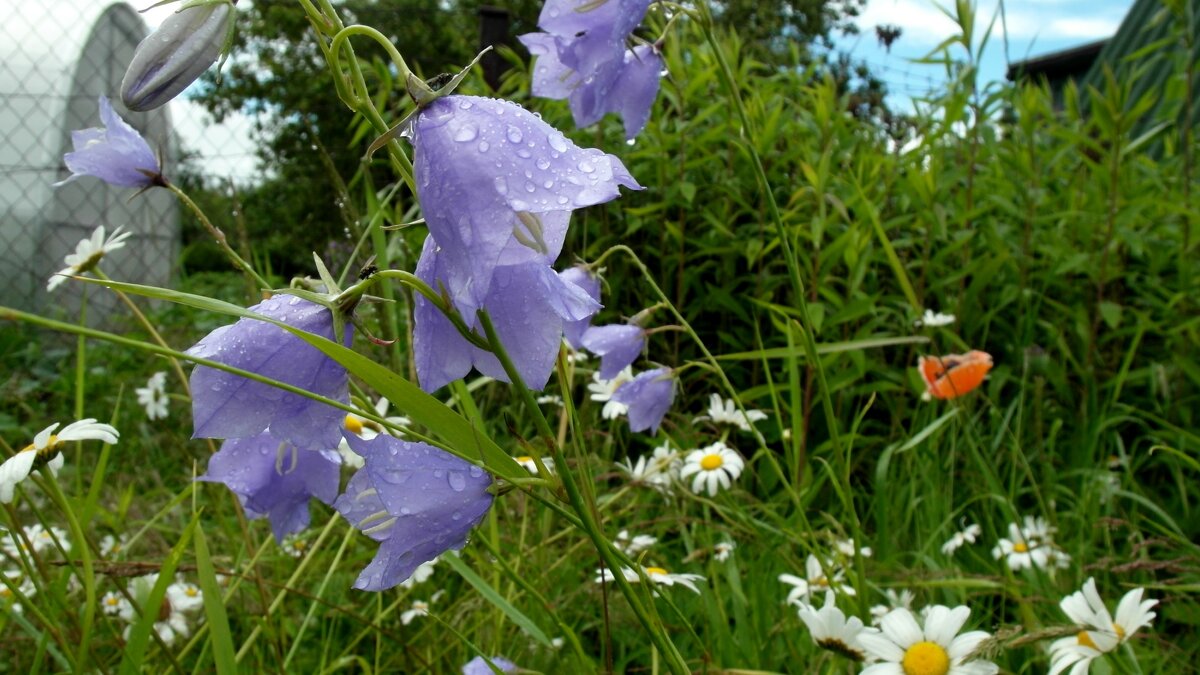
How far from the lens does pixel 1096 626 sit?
848 millimetres

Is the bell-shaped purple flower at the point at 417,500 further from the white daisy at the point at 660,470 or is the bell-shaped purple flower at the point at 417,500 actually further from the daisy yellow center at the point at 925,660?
the white daisy at the point at 660,470

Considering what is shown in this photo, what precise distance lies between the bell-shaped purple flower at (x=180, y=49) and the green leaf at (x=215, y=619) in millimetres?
453

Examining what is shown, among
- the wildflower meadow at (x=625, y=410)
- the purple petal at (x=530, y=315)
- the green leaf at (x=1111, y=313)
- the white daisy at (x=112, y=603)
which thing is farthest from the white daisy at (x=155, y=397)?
the green leaf at (x=1111, y=313)

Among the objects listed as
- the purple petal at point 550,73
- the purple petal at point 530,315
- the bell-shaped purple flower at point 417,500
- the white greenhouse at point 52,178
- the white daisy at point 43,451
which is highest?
the purple petal at point 550,73

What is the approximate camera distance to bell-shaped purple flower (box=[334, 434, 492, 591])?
23.0 inches

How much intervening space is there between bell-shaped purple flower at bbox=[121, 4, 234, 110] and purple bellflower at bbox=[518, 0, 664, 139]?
0.36 meters

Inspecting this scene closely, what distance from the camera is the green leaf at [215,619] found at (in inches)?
31.3

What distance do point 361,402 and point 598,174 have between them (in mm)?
418

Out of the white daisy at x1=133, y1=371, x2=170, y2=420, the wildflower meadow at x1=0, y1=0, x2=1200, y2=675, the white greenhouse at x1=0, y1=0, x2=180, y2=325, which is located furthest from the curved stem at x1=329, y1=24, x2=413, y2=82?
the white greenhouse at x1=0, y1=0, x2=180, y2=325

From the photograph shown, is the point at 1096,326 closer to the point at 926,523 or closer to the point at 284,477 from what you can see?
the point at 926,523

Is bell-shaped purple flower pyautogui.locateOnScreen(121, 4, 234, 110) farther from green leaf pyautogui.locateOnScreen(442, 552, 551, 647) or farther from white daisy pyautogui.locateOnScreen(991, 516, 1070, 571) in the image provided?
white daisy pyautogui.locateOnScreen(991, 516, 1070, 571)

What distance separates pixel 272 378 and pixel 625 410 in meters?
1.09

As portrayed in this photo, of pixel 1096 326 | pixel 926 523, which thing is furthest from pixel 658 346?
pixel 1096 326

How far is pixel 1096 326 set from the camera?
7.46 feet
